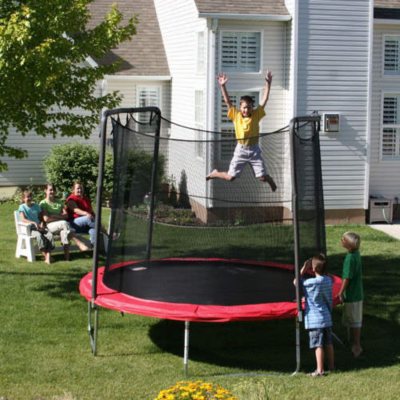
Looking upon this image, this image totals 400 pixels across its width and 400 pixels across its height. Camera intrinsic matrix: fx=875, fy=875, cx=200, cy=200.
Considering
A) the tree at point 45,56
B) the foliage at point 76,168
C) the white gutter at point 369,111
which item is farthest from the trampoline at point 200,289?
the foliage at point 76,168

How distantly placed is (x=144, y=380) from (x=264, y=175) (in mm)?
2740

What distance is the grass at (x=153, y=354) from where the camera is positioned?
8.12 metres

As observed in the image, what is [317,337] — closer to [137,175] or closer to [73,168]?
[137,175]

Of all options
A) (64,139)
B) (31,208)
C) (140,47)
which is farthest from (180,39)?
(31,208)

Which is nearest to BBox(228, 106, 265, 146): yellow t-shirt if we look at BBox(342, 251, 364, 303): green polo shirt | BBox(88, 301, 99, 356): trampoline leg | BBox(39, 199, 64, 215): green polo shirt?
BBox(342, 251, 364, 303): green polo shirt

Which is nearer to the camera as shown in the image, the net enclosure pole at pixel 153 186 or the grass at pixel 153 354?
the grass at pixel 153 354

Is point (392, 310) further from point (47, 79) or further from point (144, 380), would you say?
point (47, 79)

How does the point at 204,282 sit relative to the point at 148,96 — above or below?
below

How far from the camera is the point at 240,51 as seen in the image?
60.0ft

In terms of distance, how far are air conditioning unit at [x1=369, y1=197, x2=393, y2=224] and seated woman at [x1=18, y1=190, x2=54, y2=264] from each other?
305 inches

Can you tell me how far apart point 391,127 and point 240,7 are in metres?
4.43

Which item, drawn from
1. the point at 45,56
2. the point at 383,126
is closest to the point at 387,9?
the point at 383,126

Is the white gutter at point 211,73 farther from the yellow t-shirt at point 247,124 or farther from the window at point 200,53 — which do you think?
A: the yellow t-shirt at point 247,124

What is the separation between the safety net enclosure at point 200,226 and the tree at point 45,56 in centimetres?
134
